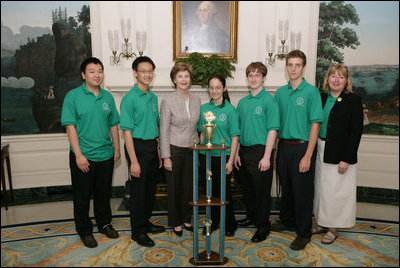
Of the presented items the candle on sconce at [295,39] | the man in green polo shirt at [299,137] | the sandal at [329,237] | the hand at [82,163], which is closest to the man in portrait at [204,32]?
the candle on sconce at [295,39]

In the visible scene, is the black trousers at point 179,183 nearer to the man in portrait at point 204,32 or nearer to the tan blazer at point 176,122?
the tan blazer at point 176,122

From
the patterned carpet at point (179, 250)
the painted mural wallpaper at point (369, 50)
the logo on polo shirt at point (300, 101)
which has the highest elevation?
the painted mural wallpaper at point (369, 50)

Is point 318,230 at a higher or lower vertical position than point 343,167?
lower

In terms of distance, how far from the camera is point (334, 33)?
4.63 metres

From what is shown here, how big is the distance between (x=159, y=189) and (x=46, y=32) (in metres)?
2.92

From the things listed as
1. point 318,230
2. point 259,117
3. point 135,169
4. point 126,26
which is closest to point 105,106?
point 135,169

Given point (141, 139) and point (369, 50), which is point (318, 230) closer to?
point (141, 139)

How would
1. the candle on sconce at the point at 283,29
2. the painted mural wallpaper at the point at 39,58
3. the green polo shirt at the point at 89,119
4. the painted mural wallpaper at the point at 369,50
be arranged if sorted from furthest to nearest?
1. the painted mural wallpaper at the point at 369,50
2. the painted mural wallpaper at the point at 39,58
3. the candle on sconce at the point at 283,29
4. the green polo shirt at the point at 89,119

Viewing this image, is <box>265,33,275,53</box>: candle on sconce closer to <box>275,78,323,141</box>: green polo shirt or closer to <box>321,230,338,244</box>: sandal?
<box>275,78,323,141</box>: green polo shirt

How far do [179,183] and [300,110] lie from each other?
1387 mm

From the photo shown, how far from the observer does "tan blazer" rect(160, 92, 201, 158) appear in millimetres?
2842

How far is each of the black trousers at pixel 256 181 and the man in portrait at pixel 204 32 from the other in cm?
193

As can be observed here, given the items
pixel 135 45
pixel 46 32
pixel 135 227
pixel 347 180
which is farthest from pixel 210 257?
pixel 46 32

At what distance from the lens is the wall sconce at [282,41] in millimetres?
4242
